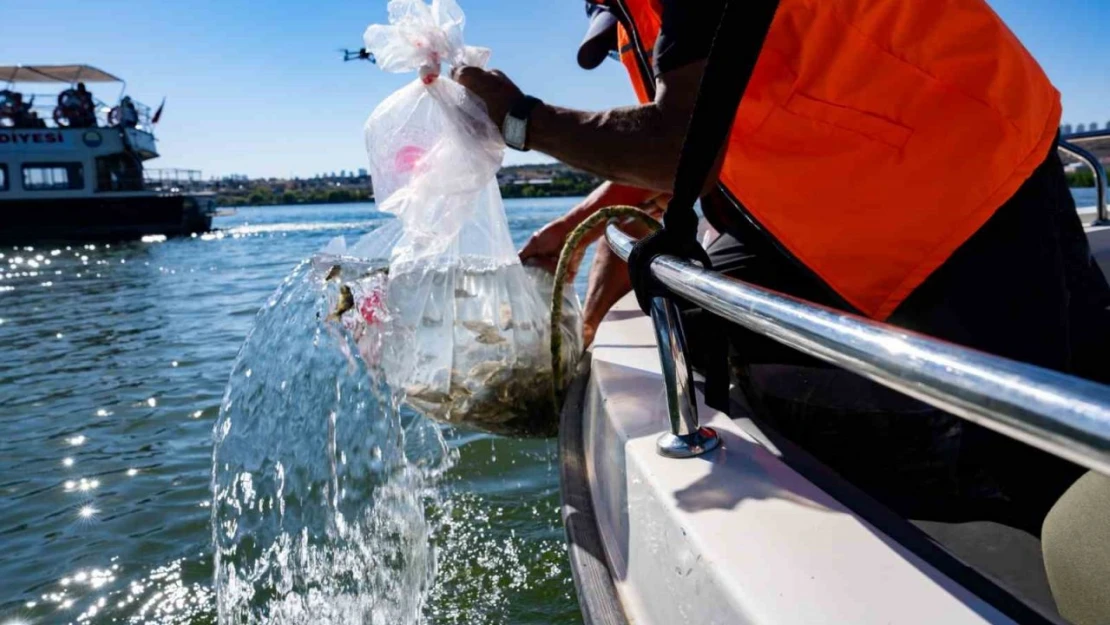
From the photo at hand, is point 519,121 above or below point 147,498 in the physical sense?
above

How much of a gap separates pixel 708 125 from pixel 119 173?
31.1m

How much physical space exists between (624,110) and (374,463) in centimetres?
177

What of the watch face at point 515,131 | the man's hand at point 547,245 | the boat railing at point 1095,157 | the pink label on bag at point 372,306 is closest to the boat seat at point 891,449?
the watch face at point 515,131

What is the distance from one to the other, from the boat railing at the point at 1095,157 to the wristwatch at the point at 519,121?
9.49ft

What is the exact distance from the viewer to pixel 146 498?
4086mm

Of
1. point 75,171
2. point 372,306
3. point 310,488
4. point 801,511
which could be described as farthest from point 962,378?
point 75,171

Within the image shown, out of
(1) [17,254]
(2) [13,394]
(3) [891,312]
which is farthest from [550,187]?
(3) [891,312]

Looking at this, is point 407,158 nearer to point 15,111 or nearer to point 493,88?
point 493,88

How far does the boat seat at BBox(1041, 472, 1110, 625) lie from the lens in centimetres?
107

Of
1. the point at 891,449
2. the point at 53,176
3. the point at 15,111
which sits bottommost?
the point at 891,449

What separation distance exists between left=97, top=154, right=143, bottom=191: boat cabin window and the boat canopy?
2.90 m

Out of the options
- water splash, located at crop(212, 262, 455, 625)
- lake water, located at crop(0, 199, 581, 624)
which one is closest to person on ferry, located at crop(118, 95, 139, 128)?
lake water, located at crop(0, 199, 581, 624)

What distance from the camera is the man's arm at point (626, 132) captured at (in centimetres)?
176

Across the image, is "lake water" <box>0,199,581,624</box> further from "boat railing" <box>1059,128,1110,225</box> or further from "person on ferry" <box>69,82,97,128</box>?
"person on ferry" <box>69,82,97,128</box>
